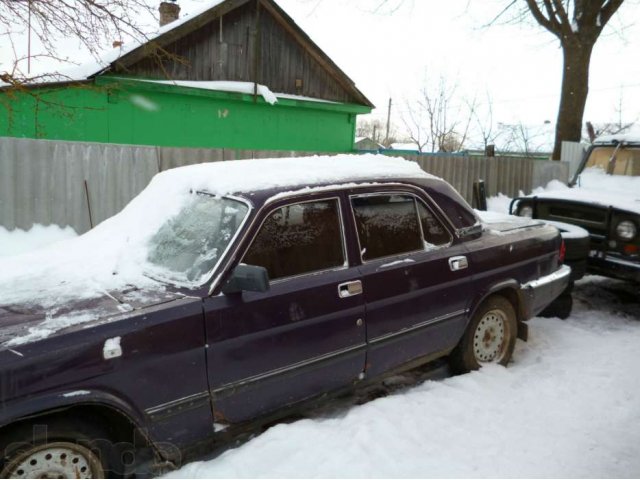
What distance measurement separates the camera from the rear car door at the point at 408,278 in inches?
138

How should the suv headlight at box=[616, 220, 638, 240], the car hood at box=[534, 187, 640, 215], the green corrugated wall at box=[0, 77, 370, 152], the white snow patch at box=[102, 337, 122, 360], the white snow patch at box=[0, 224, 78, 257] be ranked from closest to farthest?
the white snow patch at box=[102, 337, 122, 360], the suv headlight at box=[616, 220, 638, 240], the car hood at box=[534, 187, 640, 215], the white snow patch at box=[0, 224, 78, 257], the green corrugated wall at box=[0, 77, 370, 152]

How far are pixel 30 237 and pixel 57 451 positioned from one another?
17.9ft

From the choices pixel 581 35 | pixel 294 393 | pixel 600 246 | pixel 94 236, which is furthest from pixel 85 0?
pixel 581 35

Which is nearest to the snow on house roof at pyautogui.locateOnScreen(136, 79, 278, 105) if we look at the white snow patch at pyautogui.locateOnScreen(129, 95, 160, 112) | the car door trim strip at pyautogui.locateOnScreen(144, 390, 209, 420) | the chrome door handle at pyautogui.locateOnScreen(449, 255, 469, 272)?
the white snow patch at pyautogui.locateOnScreen(129, 95, 160, 112)

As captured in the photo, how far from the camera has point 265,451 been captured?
117 inches

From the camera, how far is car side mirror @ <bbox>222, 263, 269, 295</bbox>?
9.04 feet

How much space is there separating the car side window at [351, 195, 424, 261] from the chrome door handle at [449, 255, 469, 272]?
0.29 meters

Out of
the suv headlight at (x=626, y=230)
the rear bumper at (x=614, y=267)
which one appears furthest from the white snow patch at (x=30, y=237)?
the suv headlight at (x=626, y=230)

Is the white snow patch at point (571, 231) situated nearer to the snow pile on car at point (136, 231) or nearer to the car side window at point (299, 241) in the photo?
the snow pile on car at point (136, 231)

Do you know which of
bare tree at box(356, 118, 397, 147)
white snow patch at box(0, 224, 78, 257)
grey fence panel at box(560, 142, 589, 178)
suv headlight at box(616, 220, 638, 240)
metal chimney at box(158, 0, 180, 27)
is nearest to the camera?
suv headlight at box(616, 220, 638, 240)

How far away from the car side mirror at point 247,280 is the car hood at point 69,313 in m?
0.27

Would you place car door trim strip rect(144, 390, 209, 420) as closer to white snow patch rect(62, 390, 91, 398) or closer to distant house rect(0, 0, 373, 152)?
white snow patch rect(62, 390, 91, 398)

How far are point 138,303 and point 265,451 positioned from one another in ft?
3.68

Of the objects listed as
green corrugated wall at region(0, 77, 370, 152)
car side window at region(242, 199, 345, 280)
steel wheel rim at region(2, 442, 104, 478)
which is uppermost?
green corrugated wall at region(0, 77, 370, 152)
